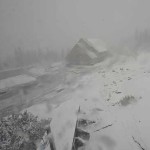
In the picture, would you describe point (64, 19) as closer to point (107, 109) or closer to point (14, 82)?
point (14, 82)

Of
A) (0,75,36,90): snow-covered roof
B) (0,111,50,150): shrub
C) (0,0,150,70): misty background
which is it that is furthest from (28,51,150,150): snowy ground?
(0,0,150,70): misty background

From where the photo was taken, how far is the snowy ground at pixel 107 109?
22.9ft

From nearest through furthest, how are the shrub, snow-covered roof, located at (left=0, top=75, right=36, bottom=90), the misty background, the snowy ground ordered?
1. the shrub
2. the snowy ground
3. snow-covered roof, located at (left=0, top=75, right=36, bottom=90)
4. the misty background

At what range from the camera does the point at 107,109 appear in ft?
31.5

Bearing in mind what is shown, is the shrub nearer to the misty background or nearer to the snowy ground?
the snowy ground

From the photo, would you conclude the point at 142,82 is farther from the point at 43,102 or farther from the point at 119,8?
the point at 119,8

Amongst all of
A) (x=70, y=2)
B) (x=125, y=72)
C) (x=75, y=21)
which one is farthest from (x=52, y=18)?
(x=125, y=72)

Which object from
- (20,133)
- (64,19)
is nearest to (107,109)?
(20,133)

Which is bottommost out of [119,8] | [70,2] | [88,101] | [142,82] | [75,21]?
[88,101]

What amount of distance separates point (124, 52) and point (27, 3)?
105m

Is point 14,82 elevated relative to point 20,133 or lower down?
lower down

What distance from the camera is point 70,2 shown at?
11894 cm

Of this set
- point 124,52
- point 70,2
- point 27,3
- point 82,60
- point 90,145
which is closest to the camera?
point 90,145

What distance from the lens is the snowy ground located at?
6.99 metres
